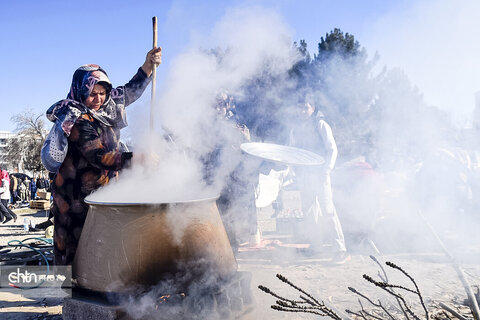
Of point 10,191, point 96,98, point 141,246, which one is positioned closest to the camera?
point 141,246

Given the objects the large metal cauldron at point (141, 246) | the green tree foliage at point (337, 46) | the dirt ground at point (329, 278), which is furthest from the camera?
the green tree foliage at point (337, 46)

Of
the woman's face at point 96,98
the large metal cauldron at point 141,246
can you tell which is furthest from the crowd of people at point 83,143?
the large metal cauldron at point 141,246

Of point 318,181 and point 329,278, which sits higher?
point 318,181

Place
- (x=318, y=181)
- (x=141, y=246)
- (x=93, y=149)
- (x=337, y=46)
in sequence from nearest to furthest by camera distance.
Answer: (x=141, y=246) < (x=93, y=149) < (x=318, y=181) < (x=337, y=46)

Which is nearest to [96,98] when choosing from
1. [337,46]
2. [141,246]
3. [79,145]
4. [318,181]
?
[79,145]

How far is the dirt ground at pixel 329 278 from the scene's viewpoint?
9.33 ft

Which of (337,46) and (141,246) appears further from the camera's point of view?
(337,46)

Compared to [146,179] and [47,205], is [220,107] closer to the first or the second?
[146,179]

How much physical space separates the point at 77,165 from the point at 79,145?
0.25 metres

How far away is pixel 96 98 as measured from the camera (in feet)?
8.03

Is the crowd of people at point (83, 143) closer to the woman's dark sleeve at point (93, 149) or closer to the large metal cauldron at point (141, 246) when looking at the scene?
the woman's dark sleeve at point (93, 149)

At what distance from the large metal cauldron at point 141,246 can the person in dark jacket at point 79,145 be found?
0.62 m

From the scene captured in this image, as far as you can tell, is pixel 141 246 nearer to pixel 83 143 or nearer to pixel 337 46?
pixel 83 143

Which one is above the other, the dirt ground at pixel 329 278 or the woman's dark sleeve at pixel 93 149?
the woman's dark sleeve at pixel 93 149
